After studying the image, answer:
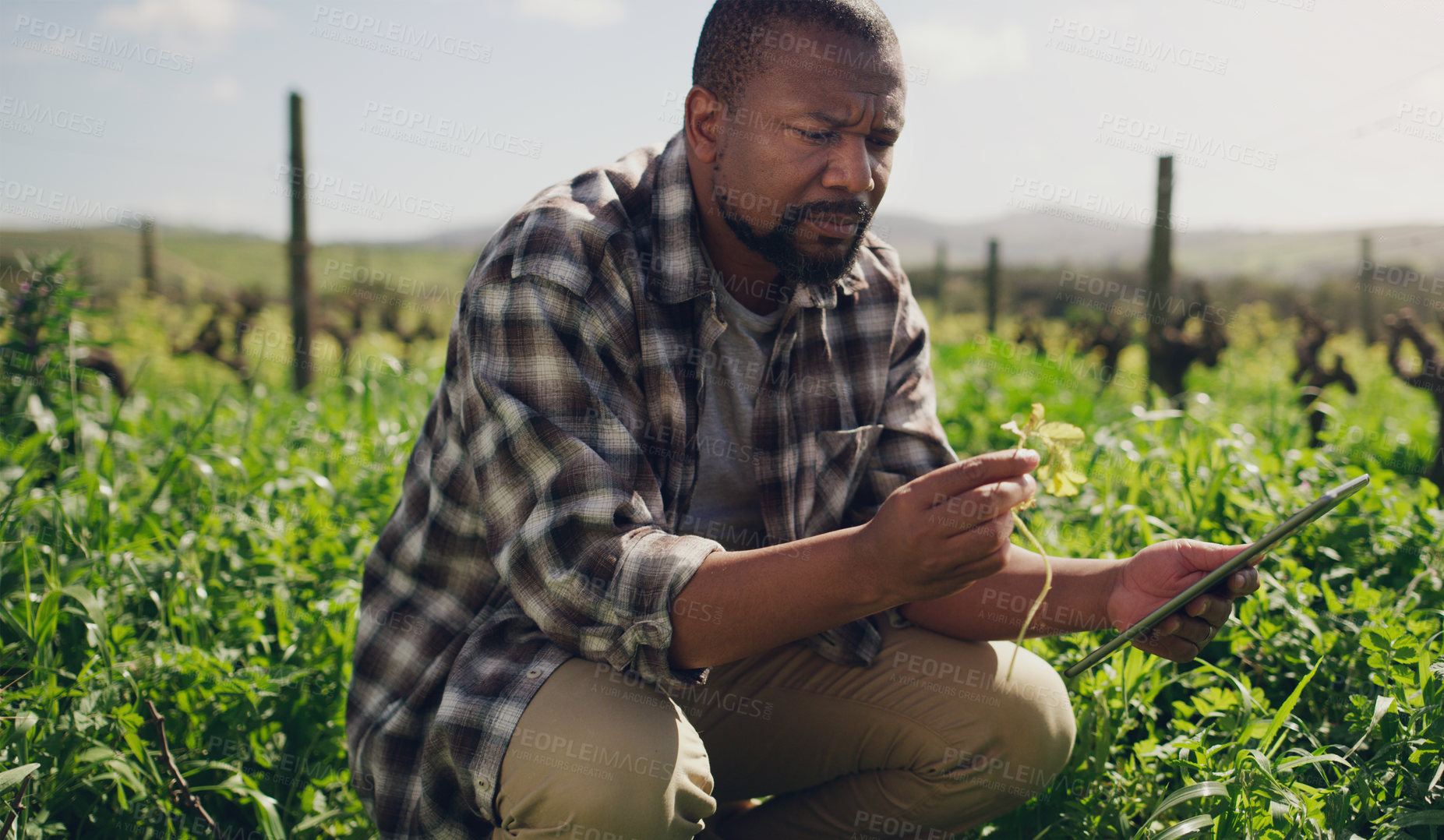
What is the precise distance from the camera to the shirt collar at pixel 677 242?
1819 millimetres

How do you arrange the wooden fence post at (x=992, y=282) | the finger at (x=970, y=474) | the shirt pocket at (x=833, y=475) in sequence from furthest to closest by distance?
1. the wooden fence post at (x=992, y=282)
2. the shirt pocket at (x=833, y=475)
3. the finger at (x=970, y=474)

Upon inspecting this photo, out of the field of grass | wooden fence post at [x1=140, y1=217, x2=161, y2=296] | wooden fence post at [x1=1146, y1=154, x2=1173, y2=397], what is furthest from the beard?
wooden fence post at [x1=140, y1=217, x2=161, y2=296]

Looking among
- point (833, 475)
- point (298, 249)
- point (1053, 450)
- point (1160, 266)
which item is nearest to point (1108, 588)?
point (1053, 450)

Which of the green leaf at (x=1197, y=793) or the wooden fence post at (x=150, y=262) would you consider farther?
the wooden fence post at (x=150, y=262)

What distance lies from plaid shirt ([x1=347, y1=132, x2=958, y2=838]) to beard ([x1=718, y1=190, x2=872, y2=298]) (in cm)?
7

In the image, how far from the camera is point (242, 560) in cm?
259

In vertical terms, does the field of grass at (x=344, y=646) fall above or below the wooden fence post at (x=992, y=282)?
below

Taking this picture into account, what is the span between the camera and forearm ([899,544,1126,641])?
6.04 ft

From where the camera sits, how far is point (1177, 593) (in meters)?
1.69

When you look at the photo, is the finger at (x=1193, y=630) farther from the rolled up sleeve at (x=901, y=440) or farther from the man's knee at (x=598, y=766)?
the man's knee at (x=598, y=766)

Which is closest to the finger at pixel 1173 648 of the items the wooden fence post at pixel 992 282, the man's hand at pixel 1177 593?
the man's hand at pixel 1177 593

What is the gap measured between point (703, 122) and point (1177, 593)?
130 cm

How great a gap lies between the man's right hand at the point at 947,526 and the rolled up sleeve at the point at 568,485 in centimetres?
31

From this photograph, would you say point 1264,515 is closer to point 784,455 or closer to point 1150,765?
point 1150,765
